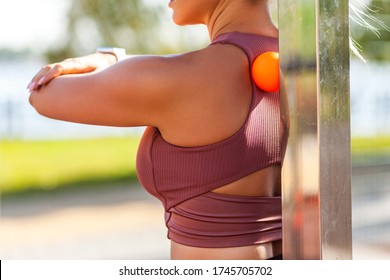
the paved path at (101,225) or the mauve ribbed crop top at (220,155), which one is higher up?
the paved path at (101,225)

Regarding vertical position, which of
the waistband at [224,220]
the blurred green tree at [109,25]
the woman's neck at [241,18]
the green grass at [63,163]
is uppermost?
the blurred green tree at [109,25]

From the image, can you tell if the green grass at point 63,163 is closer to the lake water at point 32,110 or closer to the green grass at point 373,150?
the lake water at point 32,110

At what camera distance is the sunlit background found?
586cm

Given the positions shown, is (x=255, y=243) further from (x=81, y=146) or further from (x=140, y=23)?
(x=81, y=146)

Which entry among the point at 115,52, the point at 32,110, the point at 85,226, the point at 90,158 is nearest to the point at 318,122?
the point at 115,52

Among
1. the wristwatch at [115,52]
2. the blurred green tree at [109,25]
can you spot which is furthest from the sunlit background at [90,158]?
the wristwatch at [115,52]

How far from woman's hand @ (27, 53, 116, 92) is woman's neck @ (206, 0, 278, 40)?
24cm

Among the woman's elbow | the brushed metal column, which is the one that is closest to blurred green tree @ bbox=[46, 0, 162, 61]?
the woman's elbow

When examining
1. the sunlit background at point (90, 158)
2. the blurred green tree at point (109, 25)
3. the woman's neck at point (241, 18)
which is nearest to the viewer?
the woman's neck at point (241, 18)

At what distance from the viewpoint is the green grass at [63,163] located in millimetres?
9203

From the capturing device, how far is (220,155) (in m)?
1.19

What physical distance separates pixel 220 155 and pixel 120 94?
8.2 inches

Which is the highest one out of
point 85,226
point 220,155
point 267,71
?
point 85,226

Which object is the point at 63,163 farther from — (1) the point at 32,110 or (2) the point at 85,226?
(1) the point at 32,110
